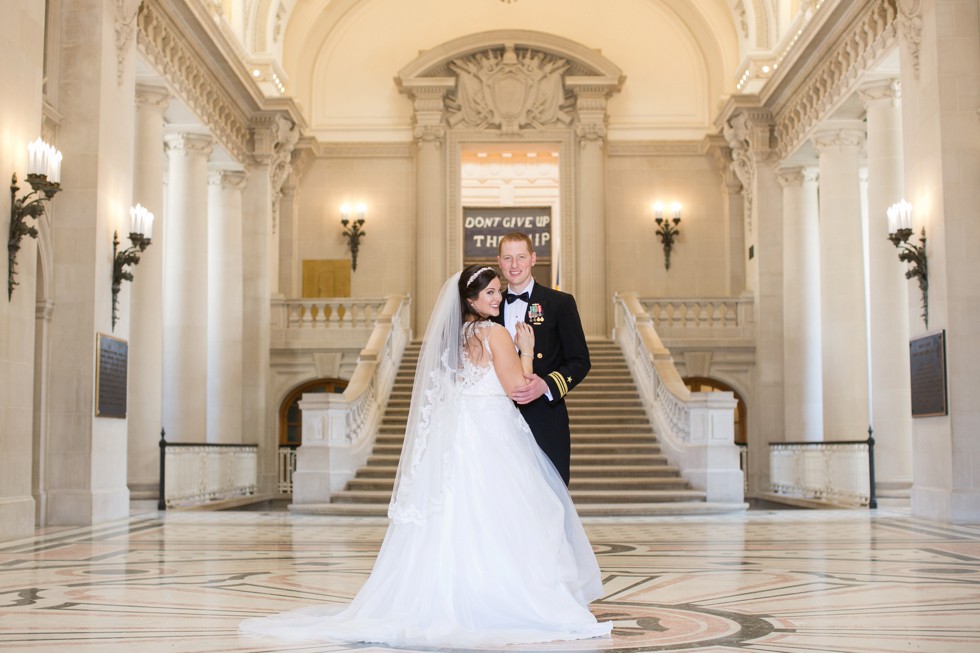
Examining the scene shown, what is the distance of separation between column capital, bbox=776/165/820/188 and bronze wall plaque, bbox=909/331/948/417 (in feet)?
27.6

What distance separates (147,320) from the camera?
16.3 metres

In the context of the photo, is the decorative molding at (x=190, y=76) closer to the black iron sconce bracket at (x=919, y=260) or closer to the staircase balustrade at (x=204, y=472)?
the staircase balustrade at (x=204, y=472)

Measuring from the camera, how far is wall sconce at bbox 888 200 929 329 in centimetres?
1293

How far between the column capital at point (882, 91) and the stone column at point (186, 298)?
10.6 m

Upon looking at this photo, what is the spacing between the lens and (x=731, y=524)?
11969 mm

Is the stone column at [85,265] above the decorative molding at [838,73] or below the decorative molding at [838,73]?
below

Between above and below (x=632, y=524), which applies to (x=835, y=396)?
above

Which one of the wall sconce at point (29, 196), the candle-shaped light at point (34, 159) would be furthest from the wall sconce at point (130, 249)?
the candle-shaped light at point (34, 159)

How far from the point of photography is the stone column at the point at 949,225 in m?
12.2

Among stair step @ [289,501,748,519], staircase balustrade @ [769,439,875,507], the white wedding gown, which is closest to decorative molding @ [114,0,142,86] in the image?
stair step @ [289,501,748,519]

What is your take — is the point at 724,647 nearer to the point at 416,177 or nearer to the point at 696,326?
the point at 696,326

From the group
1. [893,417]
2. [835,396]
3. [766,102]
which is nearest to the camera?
[893,417]

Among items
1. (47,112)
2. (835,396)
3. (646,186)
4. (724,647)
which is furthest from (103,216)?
(646,186)

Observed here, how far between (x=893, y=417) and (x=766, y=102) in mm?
7614
